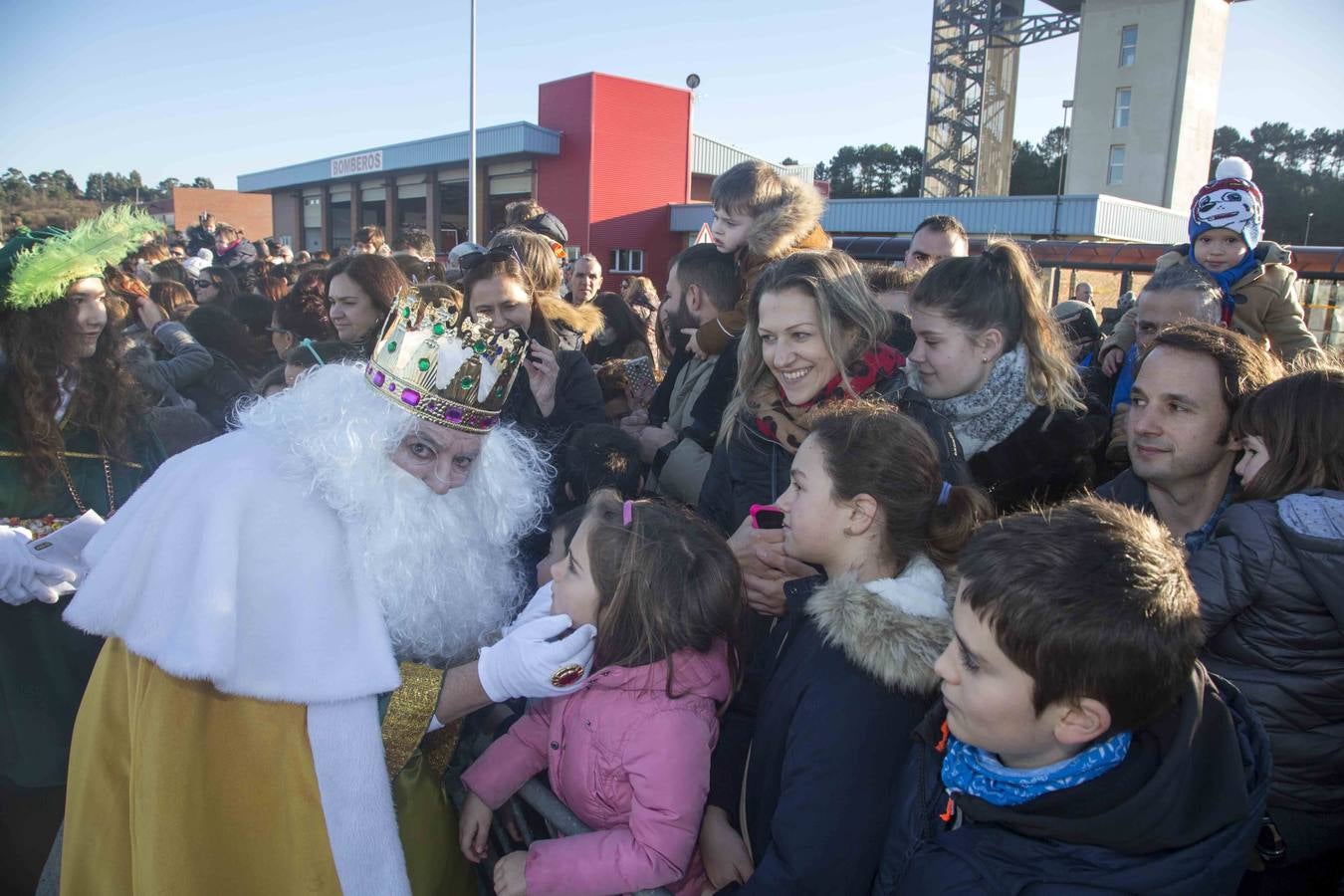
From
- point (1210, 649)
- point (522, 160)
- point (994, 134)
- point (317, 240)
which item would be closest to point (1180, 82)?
point (994, 134)

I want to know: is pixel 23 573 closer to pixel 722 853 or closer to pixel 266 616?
pixel 266 616

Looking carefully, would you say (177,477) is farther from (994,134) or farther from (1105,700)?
(994,134)

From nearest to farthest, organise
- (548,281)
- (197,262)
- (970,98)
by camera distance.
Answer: (548,281) < (197,262) < (970,98)

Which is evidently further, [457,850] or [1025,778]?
[457,850]

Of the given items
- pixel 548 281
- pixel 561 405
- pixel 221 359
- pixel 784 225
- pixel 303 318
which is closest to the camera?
pixel 784 225

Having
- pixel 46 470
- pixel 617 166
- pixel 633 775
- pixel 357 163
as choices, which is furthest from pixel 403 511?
pixel 357 163

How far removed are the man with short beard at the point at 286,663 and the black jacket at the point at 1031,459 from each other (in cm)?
169

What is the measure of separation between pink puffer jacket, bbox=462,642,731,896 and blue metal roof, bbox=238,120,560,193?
27.4 meters

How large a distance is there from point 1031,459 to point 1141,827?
1698 mm

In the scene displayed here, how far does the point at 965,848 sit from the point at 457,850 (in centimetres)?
144

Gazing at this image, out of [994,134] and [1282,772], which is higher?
[994,134]

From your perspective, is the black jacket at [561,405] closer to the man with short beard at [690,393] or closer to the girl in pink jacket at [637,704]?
the man with short beard at [690,393]

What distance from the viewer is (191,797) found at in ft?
6.13

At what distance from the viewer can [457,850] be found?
2268 mm
